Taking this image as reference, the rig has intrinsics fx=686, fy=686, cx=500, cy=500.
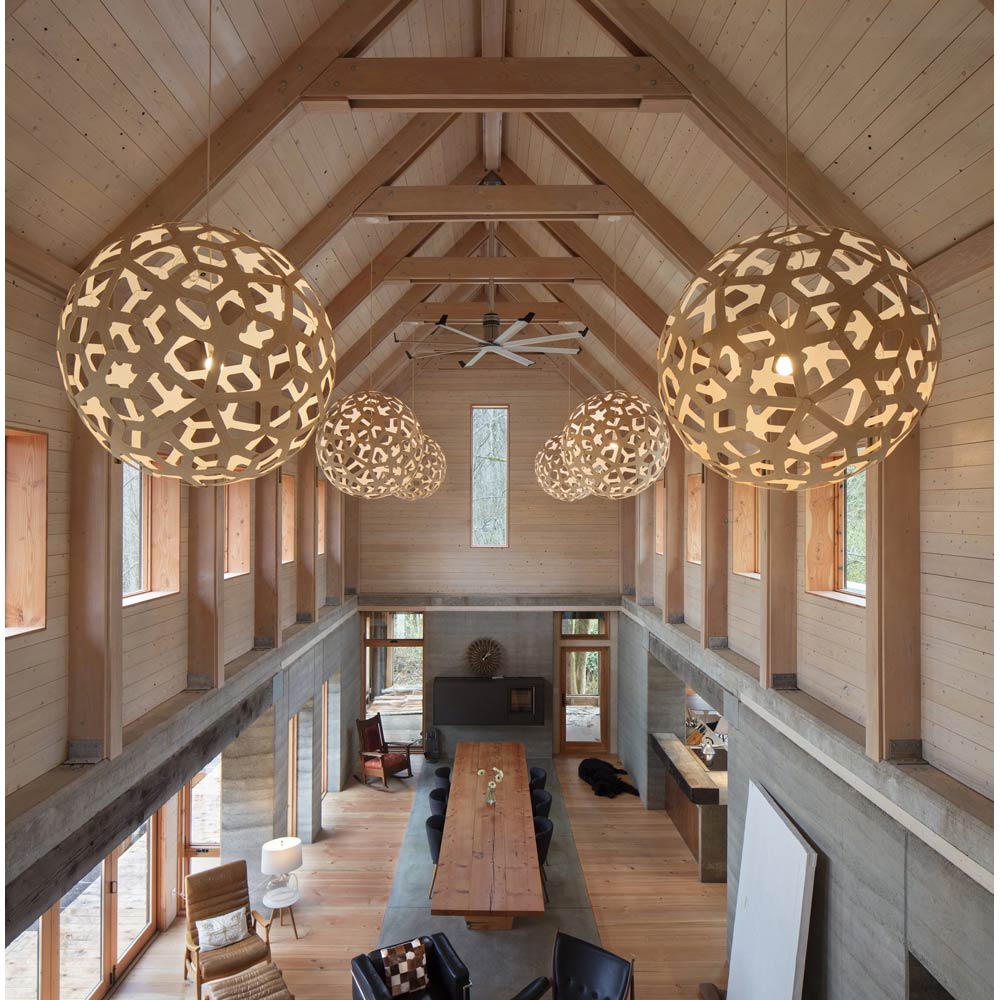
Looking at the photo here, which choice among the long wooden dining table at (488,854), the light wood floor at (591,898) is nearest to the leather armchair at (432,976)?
the long wooden dining table at (488,854)

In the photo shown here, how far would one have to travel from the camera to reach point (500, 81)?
3.68 metres

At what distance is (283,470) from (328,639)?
309 cm

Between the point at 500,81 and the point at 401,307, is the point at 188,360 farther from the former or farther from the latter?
the point at 401,307

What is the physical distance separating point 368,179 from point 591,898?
7.33 metres

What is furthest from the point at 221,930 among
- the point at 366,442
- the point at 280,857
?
the point at 366,442

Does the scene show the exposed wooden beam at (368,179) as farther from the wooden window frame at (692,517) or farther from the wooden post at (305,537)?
the wooden window frame at (692,517)

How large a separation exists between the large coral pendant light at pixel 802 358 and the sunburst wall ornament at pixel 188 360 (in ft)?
2.94

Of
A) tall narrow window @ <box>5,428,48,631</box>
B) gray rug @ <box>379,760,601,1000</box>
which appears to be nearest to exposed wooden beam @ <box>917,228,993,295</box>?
tall narrow window @ <box>5,428,48,631</box>

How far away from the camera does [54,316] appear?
339cm

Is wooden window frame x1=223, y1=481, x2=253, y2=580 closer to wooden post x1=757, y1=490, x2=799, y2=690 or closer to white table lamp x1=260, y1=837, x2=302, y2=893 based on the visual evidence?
white table lamp x1=260, y1=837, x2=302, y2=893

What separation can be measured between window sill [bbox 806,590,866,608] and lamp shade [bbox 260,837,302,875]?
5130 millimetres

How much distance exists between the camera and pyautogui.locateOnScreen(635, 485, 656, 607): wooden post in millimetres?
9922

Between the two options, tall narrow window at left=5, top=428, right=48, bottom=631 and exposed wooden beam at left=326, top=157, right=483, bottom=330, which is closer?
tall narrow window at left=5, top=428, right=48, bottom=631

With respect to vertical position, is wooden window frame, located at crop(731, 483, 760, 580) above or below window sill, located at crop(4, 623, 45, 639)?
above
